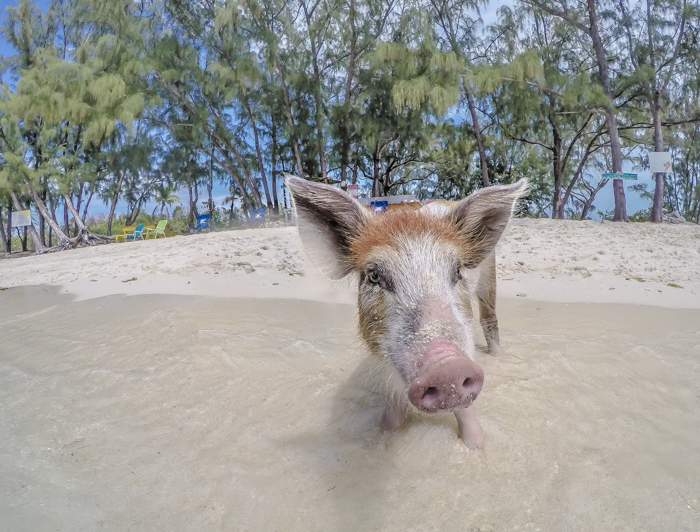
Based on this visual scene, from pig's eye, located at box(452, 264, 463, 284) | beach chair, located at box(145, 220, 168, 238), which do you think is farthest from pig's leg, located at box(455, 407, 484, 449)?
beach chair, located at box(145, 220, 168, 238)

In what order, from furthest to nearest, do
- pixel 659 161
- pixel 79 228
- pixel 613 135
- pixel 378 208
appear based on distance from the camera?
pixel 79 228 < pixel 613 135 < pixel 659 161 < pixel 378 208

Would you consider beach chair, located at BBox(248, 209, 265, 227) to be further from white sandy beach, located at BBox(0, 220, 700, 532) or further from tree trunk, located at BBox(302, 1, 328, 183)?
white sandy beach, located at BBox(0, 220, 700, 532)

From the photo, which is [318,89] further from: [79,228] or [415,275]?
[415,275]

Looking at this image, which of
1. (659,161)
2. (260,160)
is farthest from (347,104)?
(659,161)

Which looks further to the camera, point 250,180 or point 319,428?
point 250,180

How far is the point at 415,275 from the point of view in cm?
218

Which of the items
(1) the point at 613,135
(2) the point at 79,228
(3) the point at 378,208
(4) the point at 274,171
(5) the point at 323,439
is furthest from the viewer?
(4) the point at 274,171

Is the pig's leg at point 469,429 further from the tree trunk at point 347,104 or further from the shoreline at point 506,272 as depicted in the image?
the tree trunk at point 347,104

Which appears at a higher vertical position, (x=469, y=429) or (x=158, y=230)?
(x=158, y=230)

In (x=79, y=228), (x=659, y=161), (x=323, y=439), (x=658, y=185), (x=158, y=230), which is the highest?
(x=659, y=161)

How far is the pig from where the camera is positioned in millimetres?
1576

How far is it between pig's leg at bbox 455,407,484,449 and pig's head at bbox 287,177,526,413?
0.42 m

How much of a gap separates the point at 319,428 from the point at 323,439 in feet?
0.45

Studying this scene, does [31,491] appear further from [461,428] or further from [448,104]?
[448,104]
